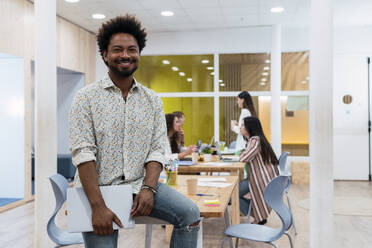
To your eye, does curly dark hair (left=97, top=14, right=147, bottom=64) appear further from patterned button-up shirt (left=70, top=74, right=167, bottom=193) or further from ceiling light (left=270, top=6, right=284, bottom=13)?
ceiling light (left=270, top=6, right=284, bottom=13)

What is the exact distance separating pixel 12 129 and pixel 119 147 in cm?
505

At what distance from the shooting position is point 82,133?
158 centimetres

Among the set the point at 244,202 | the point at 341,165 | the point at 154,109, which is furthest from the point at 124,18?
the point at 341,165

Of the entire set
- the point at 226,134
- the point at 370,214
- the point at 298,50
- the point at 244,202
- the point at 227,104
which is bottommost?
the point at 370,214

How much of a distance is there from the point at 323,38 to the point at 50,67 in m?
2.31

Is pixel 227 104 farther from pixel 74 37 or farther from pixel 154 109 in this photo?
pixel 154 109

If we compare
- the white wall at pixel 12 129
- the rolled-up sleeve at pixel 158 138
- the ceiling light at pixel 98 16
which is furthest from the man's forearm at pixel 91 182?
the ceiling light at pixel 98 16

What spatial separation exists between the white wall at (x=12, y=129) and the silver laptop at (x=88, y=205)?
488 centimetres

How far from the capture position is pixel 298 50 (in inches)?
323

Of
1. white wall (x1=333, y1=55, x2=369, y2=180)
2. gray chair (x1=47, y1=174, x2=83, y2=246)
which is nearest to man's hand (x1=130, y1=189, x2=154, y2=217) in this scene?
gray chair (x1=47, y1=174, x2=83, y2=246)

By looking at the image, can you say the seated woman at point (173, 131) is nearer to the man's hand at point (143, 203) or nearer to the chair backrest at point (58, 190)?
the chair backrest at point (58, 190)

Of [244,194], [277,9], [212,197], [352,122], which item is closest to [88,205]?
[212,197]

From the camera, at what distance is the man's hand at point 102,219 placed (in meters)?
1.53

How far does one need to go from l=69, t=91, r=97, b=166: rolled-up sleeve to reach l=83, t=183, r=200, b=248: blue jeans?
324 mm
